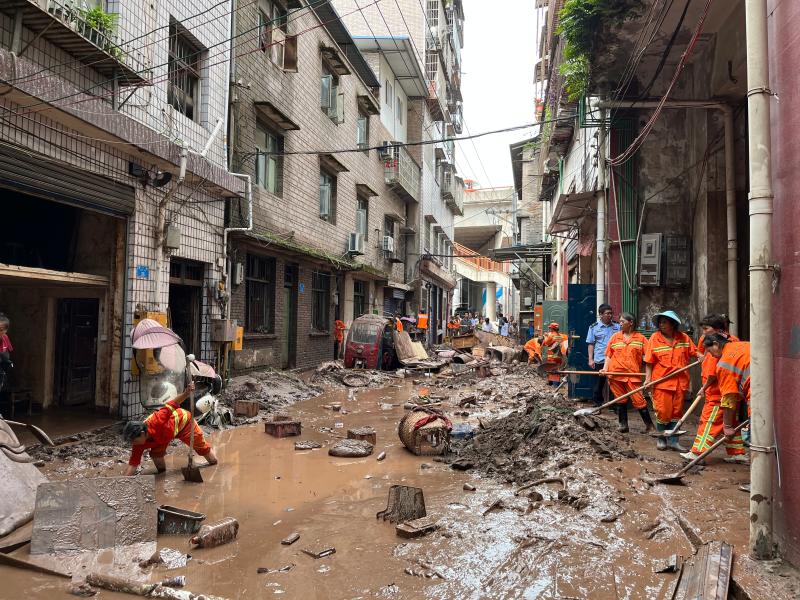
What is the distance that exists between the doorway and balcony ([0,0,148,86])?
816cm

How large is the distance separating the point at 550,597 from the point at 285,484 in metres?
3.29

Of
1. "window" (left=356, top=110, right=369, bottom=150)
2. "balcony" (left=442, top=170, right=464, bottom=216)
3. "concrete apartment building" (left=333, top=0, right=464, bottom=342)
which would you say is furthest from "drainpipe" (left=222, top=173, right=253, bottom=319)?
"balcony" (left=442, top=170, right=464, bottom=216)

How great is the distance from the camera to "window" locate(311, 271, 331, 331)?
17438 millimetres

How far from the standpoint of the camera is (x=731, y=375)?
17.4 ft

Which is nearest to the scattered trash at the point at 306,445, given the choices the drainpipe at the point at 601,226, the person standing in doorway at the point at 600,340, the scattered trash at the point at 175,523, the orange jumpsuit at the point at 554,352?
the scattered trash at the point at 175,523

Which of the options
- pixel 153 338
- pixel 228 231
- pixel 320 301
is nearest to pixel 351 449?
pixel 153 338

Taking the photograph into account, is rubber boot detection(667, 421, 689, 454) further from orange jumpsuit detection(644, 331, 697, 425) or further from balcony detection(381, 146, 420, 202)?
balcony detection(381, 146, 420, 202)

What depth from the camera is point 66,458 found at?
6691mm

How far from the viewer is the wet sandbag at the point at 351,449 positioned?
7.16 m

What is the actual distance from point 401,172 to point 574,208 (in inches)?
473

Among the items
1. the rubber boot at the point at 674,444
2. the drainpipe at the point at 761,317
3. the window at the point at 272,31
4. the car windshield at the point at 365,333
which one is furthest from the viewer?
the car windshield at the point at 365,333

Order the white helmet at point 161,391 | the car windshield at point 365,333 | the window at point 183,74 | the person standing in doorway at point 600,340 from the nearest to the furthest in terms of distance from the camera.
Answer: the white helmet at point 161,391
the person standing in doorway at point 600,340
the window at point 183,74
the car windshield at point 365,333

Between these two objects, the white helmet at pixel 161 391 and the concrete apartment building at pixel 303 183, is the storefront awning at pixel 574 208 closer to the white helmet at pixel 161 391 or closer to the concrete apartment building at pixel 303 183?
the concrete apartment building at pixel 303 183

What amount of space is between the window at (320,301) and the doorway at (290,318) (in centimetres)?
131
